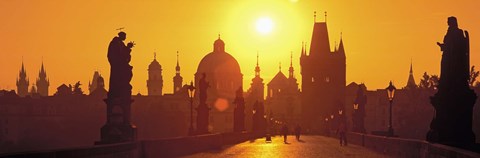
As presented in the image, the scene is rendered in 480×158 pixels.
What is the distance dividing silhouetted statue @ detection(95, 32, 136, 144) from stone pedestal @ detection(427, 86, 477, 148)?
10362 millimetres

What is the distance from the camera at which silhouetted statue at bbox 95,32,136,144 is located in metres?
32.3

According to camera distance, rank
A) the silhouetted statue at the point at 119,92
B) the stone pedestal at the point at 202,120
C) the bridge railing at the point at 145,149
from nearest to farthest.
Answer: the bridge railing at the point at 145,149, the silhouetted statue at the point at 119,92, the stone pedestal at the point at 202,120

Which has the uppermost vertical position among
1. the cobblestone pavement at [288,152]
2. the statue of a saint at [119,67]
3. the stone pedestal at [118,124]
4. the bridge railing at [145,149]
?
the statue of a saint at [119,67]

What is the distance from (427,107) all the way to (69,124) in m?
63.3

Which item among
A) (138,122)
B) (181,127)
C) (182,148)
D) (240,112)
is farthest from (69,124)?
(182,148)

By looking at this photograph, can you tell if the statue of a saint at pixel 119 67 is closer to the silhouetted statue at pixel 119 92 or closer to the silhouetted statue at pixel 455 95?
the silhouetted statue at pixel 119 92

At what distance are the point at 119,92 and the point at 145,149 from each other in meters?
2.29

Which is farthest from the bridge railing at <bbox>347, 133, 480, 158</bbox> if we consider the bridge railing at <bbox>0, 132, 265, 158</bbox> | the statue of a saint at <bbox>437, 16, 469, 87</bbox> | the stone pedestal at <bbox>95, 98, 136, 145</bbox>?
the stone pedestal at <bbox>95, 98, 136, 145</bbox>

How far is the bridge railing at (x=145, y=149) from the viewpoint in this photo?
20462mm

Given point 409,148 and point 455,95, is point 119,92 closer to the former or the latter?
point 409,148

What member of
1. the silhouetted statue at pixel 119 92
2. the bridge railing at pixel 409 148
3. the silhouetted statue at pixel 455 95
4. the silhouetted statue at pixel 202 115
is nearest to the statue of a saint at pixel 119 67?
the silhouetted statue at pixel 119 92

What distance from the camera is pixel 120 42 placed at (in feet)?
107

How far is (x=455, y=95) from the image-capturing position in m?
27.5

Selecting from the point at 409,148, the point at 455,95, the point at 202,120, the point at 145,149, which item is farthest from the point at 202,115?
the point at 455,95
